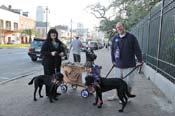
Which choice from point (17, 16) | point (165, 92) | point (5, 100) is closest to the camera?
point (5, 100)

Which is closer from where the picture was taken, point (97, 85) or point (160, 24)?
point (97, 85)

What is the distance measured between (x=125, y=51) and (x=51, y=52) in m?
1.96

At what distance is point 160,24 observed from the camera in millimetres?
10906

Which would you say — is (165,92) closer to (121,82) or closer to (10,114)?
(121,82)

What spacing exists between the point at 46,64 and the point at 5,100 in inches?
52.9

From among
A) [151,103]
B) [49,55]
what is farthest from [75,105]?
[151,103]

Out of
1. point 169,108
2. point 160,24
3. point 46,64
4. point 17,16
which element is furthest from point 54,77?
point 17,16

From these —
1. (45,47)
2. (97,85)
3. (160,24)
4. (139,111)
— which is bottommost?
(139,111)

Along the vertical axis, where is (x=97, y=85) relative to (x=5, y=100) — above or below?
above

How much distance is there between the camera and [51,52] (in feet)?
27.8

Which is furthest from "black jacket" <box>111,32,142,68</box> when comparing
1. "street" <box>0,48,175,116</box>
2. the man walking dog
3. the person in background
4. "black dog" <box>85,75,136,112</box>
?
the person in background

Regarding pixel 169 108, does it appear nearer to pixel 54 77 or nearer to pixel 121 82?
pixel 121 82

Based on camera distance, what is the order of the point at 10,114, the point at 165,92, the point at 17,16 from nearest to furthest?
the point at 10,114, the point at 165,92, the point at 17,16

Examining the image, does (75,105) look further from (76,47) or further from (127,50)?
(76,47)
